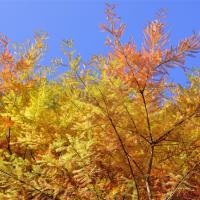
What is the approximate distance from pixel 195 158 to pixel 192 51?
3.60ft

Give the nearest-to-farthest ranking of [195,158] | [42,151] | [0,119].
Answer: [195,158] → [42,151] → [0,119]

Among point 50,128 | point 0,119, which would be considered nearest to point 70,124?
point 50,128

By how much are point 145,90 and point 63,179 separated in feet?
3.42

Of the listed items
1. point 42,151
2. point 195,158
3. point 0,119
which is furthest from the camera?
point 0,119

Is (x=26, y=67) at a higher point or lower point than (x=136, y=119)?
higher

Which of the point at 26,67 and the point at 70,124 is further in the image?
the point at 26,67

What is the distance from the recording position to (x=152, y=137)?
3.38 m

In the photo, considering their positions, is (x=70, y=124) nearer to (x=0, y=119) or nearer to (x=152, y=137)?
(x=0, y=119)

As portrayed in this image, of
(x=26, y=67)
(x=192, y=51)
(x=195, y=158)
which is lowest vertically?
(x=195, y=158)

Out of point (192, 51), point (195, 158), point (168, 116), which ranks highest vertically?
point (192, 51)

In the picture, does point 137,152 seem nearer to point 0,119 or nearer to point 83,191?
point 83,191

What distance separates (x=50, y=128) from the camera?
14.0 ft

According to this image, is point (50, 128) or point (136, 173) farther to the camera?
point (50, 128)

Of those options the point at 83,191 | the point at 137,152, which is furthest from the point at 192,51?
the point at 83,191
